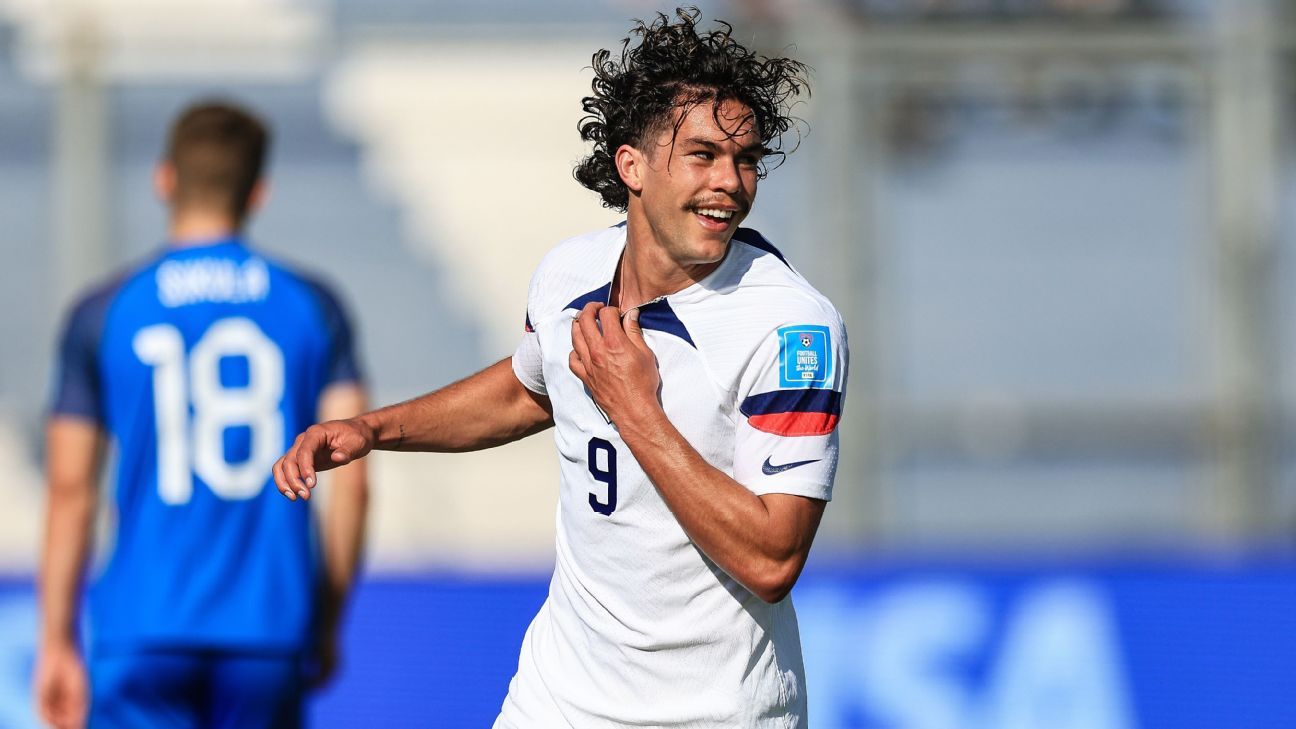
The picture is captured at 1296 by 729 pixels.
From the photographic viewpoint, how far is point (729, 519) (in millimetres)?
2682

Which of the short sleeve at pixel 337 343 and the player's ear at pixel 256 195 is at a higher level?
the player's ear at pixel 256 195

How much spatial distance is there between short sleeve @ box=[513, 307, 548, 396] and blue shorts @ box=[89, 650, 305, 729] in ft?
5.01

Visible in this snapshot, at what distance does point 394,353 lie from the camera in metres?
15.8

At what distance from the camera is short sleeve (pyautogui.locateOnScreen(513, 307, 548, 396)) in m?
3.19

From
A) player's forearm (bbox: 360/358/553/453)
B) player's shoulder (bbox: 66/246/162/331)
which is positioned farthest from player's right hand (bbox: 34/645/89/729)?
player's forearm (bbox: 360/358/553/453)

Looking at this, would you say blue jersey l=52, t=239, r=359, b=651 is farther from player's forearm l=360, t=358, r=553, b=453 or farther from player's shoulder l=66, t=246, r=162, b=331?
player's forearm l=360, t=358, r=553, b=453

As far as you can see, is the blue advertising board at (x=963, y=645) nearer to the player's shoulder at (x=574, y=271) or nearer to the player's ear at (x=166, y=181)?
the player's ear at (x=166, y=181)

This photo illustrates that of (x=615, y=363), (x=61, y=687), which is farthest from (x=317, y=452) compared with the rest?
(x=61, y=687)

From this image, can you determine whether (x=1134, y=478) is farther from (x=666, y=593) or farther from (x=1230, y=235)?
(x=666, y=593)

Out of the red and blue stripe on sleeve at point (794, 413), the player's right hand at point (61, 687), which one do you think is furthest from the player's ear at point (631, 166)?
the player's right hand at point (61, 687)

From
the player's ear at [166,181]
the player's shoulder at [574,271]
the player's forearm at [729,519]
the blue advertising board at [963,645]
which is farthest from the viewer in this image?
the blue advertising board at [963,645]

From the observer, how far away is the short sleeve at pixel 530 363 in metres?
3.19

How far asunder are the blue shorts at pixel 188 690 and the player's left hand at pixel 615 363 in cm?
191

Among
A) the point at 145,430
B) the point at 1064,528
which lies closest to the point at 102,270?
the point at 145,430
